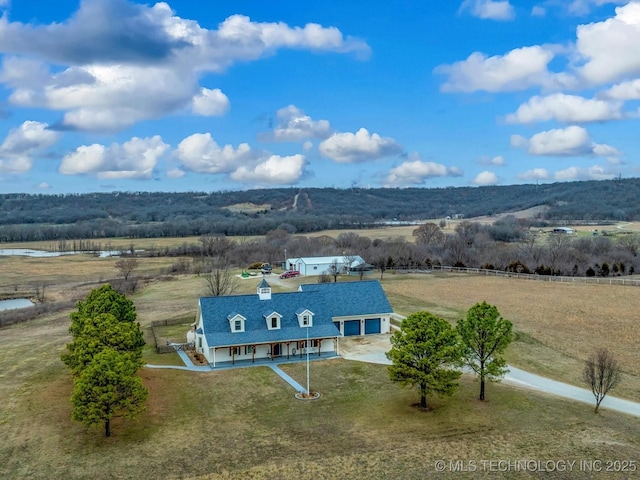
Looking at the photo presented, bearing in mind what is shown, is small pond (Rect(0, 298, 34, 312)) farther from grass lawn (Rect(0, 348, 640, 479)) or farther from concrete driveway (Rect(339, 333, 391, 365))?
concrete driveway (Rect(339, 333, 391, 365))

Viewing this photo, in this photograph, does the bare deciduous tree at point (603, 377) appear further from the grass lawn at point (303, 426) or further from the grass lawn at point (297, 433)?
the grass lawn at point (297, 433)

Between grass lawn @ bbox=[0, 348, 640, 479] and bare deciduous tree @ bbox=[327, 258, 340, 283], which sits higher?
bare deciduous tree @ bbox=[327, 258, 340, 283]

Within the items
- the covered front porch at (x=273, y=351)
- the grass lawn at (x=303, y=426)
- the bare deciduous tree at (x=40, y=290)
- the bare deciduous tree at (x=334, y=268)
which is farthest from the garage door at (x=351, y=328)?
the bare deciduous tree at (x=40, y=290)

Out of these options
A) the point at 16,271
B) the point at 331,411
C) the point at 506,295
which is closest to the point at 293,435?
the point at 331,411

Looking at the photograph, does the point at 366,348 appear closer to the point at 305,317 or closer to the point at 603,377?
the point at 305,317

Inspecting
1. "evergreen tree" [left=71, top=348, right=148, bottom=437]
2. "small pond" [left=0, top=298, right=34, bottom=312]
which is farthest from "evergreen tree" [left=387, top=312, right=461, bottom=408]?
"small pond" [left=0, top=298, right=34, bottom=312]

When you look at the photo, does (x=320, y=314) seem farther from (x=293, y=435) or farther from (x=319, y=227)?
(x=319, y=227)
